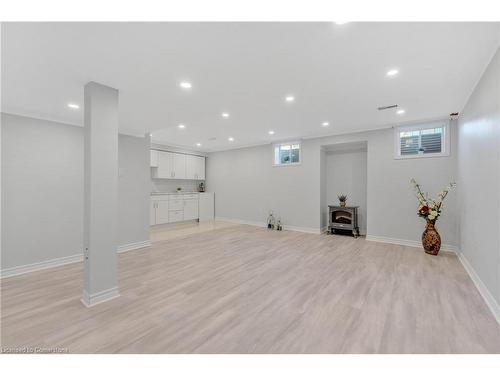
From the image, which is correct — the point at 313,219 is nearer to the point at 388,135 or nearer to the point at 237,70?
the point at 388,135

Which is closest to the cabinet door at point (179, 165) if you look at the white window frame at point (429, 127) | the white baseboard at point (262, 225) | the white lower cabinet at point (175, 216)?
the white lower cabinet at point (175, 216)

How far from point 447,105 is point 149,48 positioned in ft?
14.7

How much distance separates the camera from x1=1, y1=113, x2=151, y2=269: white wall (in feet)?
10.6

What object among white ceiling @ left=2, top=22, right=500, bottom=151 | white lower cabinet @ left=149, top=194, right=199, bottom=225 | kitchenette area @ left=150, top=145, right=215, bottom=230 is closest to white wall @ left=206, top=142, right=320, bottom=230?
kitchenette area @ left=150, top=145, right=215, bottom=230

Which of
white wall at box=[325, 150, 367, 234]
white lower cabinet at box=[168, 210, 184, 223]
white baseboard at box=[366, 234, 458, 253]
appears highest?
white wall at box=[325, 150, 367, 234]

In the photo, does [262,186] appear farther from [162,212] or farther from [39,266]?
[39,266]

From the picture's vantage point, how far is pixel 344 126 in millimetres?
4848

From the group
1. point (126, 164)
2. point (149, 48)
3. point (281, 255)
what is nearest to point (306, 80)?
point (149, 48)

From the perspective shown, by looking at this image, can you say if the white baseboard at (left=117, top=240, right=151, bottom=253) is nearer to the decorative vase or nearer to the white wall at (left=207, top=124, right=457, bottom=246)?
the white wall at (left=207, top=124, right=457, bottom=246)

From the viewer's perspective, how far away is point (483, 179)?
252cm

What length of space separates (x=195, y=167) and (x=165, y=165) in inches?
50.0

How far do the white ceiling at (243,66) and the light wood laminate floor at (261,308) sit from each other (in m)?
2.50

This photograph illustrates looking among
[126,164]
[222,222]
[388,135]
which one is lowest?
[222,222]

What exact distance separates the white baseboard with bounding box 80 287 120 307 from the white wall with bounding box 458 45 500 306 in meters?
4.02
